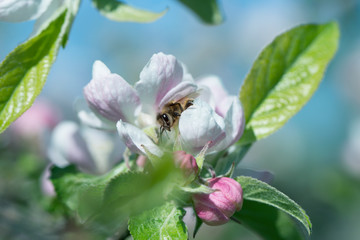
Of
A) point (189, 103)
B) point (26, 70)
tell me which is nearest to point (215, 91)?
point (189, 103)

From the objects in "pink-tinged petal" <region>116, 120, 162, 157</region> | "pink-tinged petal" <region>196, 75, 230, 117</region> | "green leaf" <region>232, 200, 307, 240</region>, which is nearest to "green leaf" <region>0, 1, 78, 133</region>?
"pink-tinged petal" <region>116, 120, 162, 157</region>

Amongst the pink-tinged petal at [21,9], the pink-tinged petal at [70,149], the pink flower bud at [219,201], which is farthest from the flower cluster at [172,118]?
the pink-tinged petal at [70,149]

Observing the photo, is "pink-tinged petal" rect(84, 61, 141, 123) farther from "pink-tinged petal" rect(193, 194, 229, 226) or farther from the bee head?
"pink-tinged petal" rect(193, 194, 229, 226)

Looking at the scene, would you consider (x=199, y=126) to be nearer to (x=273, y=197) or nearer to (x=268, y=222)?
(x=273, y=197)

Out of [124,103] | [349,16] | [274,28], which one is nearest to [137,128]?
[124,103]

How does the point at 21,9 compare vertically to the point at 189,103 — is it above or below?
above
